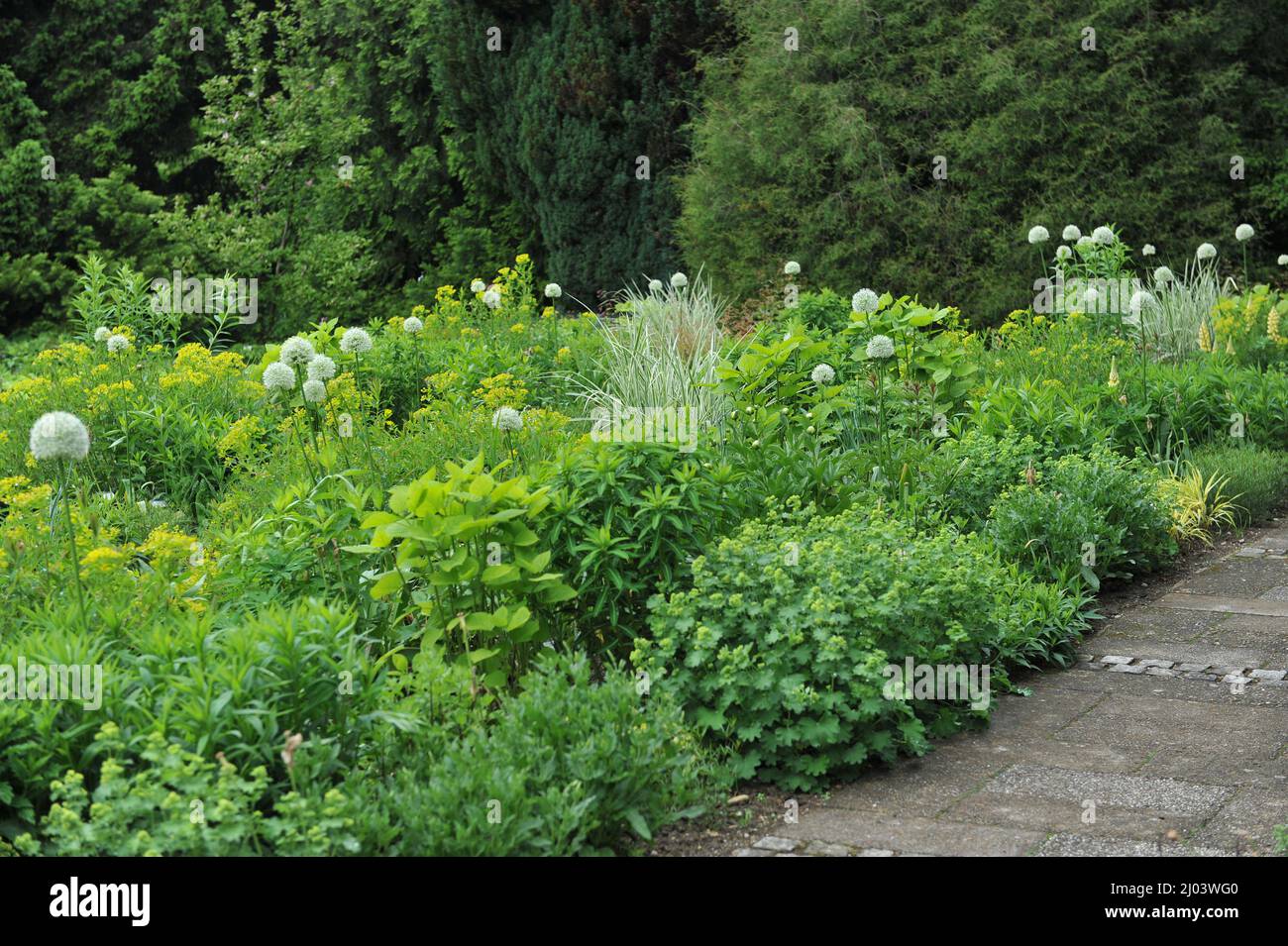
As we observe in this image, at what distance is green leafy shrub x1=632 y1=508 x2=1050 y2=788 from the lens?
3.61m

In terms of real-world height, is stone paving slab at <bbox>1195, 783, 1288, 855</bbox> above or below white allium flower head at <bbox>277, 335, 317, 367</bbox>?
below

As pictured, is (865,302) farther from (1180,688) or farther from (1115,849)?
(1115,849)

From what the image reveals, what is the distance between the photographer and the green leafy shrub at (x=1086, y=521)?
17.1 feet

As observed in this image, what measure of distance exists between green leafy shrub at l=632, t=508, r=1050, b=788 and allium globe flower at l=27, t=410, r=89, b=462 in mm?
1571

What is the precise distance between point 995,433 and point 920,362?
0.55 m

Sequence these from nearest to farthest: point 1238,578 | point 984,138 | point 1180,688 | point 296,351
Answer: point 1180,688 < point 296,351 < point 1238,578 < point 984,138

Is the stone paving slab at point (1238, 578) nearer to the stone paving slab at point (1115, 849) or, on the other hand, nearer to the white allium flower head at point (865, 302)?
the white allium flower head at point (865, 302)

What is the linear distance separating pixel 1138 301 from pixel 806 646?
14.9 feet

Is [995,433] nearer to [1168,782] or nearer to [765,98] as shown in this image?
[1168,782]

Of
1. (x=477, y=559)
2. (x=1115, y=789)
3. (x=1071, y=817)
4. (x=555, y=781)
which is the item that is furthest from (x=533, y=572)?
(x=1115, y=789)

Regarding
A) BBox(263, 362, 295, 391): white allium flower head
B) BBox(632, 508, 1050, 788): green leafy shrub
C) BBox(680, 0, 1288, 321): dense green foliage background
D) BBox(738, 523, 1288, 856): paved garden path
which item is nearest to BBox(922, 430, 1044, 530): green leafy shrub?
BBox(738, 523, 1288, 856): paved garden path

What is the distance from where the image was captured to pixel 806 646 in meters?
3.70

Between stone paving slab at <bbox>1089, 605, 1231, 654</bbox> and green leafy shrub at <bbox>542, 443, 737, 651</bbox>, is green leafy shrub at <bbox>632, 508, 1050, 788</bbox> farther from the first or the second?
stone paving slab at <bbox>1089, 605, 1231, 654</bbox>

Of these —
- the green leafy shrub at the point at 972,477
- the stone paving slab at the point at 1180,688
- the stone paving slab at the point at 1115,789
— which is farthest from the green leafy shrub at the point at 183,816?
the green leafy shrub at the point at 972,477
